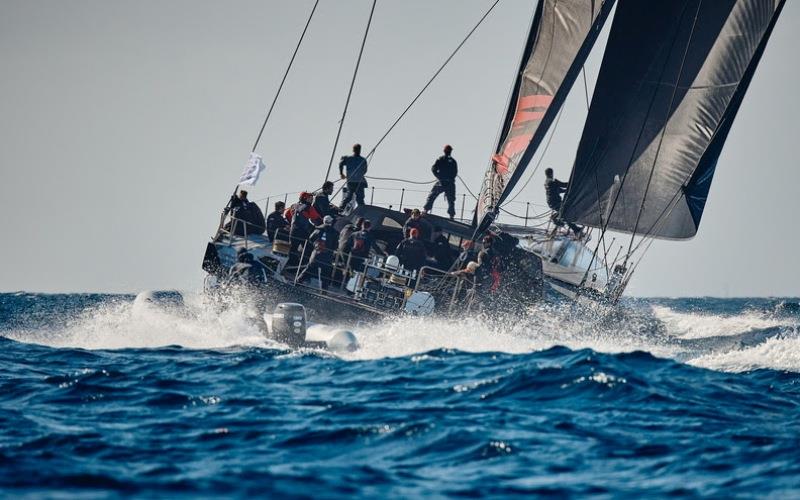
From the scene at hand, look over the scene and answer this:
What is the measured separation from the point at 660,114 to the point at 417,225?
6421 millimetres

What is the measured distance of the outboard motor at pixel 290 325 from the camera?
50.5 ft

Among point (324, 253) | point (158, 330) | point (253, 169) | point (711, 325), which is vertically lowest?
point (158, 330)

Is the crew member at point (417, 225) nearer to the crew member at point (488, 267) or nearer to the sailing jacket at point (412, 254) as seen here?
the sailing jacket at point (412, 254)

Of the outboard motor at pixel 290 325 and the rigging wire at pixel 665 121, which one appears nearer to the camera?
the outboard motor at pixel 290 325

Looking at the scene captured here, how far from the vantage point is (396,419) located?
9.31 metres

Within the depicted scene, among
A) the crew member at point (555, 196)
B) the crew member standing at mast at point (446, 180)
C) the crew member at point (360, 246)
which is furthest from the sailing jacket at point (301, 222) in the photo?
the crew member at point (555, 196)

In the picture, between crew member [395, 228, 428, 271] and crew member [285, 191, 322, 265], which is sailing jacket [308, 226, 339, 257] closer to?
crew member [285, 191, 322, 265]

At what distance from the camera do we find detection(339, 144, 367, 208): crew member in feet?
69.8

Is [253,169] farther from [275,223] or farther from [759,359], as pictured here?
[759,359]

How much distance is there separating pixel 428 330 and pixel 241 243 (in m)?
5.40

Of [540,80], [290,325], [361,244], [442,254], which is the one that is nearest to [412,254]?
[361,244]

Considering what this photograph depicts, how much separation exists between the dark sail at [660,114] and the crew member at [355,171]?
4499 millimetres

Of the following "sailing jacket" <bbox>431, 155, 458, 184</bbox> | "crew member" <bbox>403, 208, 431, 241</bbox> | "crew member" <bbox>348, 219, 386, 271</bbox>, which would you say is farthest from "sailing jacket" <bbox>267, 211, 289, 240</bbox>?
"sailing jacket" <bbox>431, 155, 458, 184</bbox>

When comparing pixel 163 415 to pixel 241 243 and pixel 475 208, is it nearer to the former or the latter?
pixel 241 243
